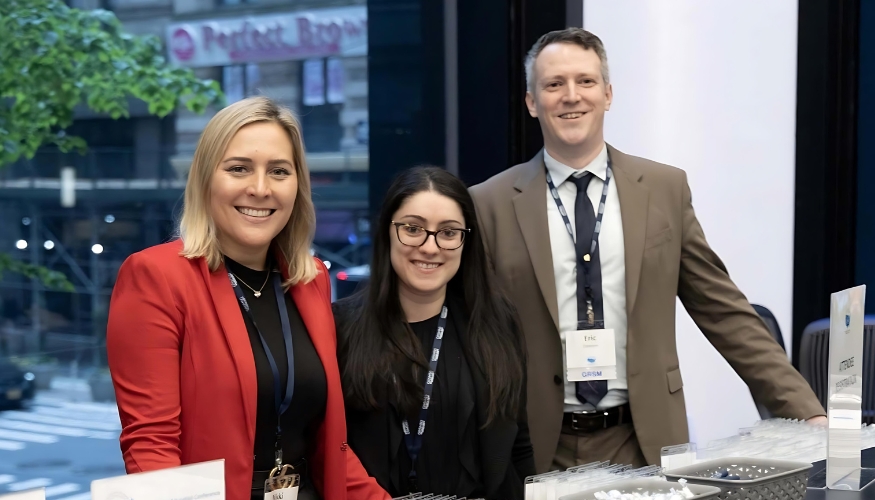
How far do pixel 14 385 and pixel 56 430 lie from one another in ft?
0.77

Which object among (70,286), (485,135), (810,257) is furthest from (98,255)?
(810,257)

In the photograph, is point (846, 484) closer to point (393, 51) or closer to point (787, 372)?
point (787, 372)

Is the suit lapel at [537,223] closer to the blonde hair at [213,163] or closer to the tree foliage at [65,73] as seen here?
the blonde hair at [213,163]

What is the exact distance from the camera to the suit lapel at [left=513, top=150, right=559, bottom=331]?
254 cm

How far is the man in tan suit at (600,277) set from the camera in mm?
2551

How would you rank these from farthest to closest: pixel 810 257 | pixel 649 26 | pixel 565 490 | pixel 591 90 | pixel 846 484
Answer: pixel 810 257, pixel 649 26, pixel 591 90, pixel 846 484, pixel 565 490

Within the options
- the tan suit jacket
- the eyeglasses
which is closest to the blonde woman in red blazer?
the eyeglasses

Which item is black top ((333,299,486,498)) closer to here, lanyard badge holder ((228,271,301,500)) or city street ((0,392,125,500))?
lanyard badge holder ((228,271,301,500))

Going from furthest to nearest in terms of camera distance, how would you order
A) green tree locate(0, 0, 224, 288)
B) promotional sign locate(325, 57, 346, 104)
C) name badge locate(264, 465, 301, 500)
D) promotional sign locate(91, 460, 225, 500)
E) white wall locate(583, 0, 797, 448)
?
white wall locate(583, 0, 797, 448) < promotional sign locate(325, 57, 346, 104) < green tree locate(0, 0, 224, 288) < name badge locate(264, 465, 301, 500) < promotional sign locate(91, 460, 225, 500)

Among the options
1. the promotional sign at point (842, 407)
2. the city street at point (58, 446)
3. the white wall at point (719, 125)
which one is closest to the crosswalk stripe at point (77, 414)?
the city street at point (58, 446)

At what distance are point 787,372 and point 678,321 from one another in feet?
6.38

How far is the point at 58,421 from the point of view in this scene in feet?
10.5

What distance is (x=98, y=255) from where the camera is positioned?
3.21m

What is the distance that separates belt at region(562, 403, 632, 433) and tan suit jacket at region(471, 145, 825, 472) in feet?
0.12
